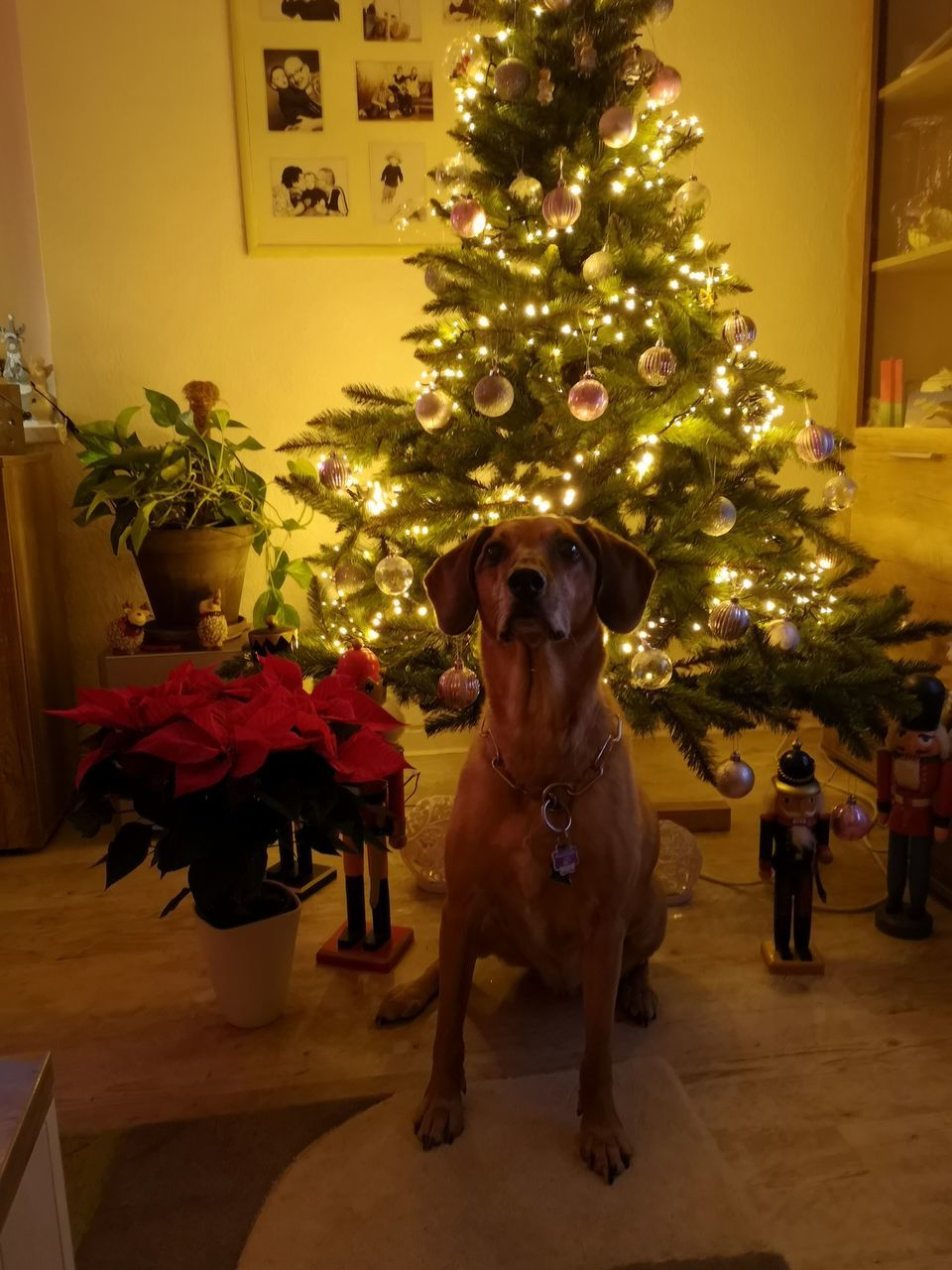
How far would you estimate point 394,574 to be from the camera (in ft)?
6.98

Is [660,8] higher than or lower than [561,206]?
higher

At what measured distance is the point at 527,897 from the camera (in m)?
1.47

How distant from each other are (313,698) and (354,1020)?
60 cm

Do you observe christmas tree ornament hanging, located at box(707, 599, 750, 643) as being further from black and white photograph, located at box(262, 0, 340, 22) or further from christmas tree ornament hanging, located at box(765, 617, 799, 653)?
black and white photograph, located at box(262, 0, 340, 22)

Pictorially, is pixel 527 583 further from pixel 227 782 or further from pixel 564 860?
pixel 227 782

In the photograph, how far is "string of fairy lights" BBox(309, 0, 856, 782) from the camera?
2.06 m

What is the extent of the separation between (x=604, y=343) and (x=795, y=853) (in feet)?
3.91

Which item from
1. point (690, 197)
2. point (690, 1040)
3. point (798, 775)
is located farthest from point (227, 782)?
point (690, 197)

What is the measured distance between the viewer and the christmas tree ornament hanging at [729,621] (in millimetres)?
1992

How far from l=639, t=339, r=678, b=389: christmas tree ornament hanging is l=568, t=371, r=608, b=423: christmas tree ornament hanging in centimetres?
13

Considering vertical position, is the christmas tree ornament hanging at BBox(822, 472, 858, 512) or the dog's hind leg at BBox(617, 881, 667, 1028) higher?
the christmas tree ornament hanging at BBox(822, 472, 858, 512)

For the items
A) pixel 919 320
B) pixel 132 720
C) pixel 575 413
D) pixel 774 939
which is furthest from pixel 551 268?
pixel 774 939

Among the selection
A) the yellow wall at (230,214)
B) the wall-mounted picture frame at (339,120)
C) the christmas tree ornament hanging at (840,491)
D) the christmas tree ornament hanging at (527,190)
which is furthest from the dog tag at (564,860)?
the wall-mounted picture frame at (339,120)

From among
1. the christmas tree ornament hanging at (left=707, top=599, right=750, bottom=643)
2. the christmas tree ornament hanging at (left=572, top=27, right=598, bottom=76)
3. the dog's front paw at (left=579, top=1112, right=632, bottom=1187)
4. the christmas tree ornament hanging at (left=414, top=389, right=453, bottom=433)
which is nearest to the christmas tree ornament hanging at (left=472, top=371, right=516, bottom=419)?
the christmas tree ornament hanging at (left=414, top=389, right=453, bottom=433)
